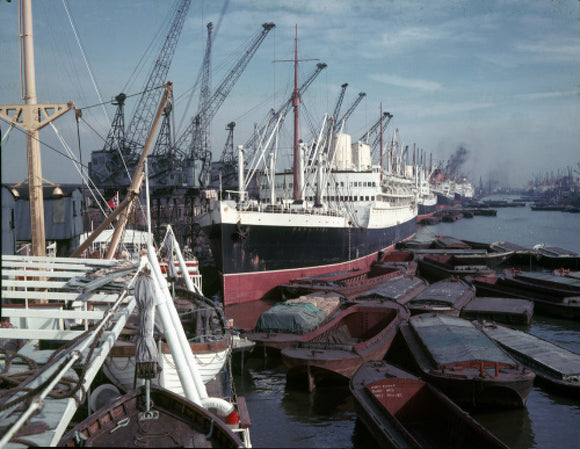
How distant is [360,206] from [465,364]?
37.0m

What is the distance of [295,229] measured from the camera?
37781 millimetres

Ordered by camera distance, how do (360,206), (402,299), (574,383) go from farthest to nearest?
(360,206) < (402,299) < (574,383)

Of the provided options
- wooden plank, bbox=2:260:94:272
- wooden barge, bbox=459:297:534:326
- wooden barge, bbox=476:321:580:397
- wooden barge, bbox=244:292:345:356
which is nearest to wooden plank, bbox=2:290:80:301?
wooden plank, bbox=2:260:94:272

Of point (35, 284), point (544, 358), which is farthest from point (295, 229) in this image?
point (35, 284)

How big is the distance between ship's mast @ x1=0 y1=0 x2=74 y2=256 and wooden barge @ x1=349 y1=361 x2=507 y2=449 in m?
13.0

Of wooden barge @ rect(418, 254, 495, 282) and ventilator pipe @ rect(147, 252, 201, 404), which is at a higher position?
ventilator pipe @ rect(147, 252, 201, 404)

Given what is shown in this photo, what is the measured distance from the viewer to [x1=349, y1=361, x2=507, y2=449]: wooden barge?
1226 cm

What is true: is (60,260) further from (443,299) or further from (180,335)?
(443,299)

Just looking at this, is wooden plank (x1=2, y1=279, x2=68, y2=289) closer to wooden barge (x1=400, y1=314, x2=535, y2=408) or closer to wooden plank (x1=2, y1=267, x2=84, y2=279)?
wooden plank (x1=2, y1=267, x2=84, y2=279)

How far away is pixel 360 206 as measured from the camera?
53.0 m

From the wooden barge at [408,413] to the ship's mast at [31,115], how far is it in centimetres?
1304

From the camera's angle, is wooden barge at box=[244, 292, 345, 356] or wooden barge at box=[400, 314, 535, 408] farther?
wooden barge at box=[244, 292, 345, 356]

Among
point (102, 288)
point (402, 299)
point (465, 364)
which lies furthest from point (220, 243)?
point (465, 364)

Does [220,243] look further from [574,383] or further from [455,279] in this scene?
[574,383]
